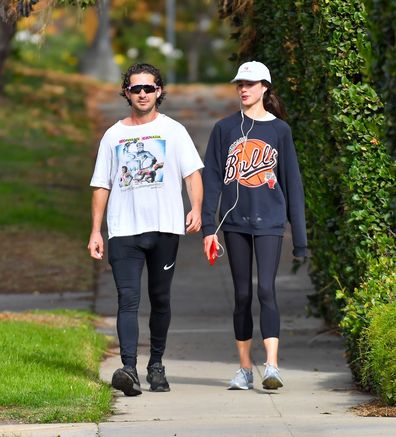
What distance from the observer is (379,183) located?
318 inches

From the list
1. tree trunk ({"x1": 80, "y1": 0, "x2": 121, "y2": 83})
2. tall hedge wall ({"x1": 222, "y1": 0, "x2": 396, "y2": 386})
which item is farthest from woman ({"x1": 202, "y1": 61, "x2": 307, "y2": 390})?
tree trunk ({"x1": 80, "y1": 0, "x2": 121, "y2": 83})

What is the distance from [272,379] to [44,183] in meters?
12.9

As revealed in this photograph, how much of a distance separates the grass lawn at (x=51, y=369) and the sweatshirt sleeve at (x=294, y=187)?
1470mm

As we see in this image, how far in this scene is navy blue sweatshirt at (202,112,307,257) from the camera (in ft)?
27.0

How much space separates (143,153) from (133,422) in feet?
5.63

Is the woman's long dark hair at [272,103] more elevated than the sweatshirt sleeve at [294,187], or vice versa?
the woman's long dark hair at [272,103]

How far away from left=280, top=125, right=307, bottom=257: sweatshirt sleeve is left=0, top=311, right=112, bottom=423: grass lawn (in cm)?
147

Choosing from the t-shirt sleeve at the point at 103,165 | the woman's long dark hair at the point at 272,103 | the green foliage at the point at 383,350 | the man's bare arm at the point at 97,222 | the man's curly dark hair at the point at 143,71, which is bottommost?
the green foliage at the point at 383,350

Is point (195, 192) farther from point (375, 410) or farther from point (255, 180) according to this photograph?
point (375, 410)

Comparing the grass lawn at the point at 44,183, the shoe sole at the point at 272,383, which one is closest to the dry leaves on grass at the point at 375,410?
the shoe sole at the point at 272,383

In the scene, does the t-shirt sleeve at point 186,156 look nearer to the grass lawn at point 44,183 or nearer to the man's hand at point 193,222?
the man's hand at point 193,222

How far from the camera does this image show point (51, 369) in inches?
335

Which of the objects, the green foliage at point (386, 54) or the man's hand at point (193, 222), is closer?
the green foliage at point (386, 54)

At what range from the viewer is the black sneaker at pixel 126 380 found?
8016mm
